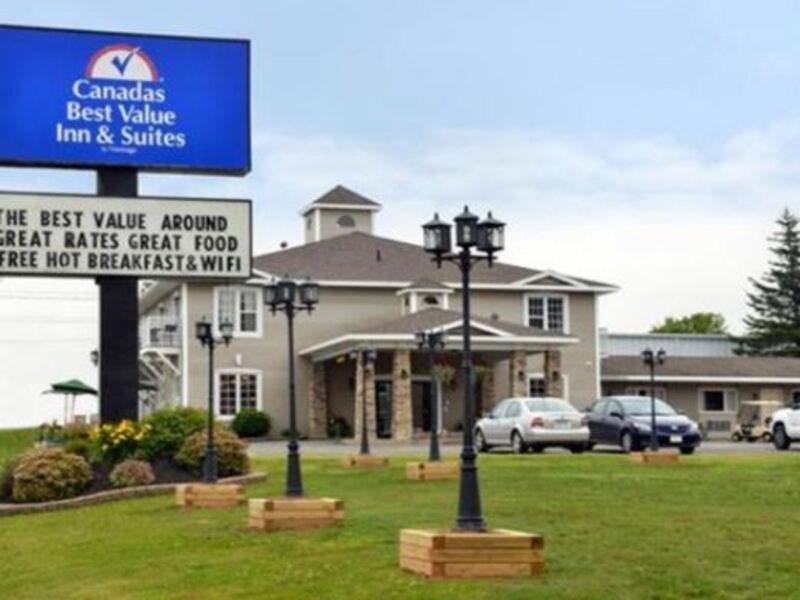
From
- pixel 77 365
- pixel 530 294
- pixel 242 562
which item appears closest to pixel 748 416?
pixel 530 294

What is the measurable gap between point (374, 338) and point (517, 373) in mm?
5413

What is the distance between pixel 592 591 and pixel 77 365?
6194 cm

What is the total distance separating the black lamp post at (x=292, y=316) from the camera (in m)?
19.1

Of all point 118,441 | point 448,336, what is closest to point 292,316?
point 118,441

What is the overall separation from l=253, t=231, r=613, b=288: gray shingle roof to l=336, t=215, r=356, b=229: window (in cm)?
234

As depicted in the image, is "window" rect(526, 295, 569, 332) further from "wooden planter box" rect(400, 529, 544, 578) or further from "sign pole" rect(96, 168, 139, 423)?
"wooden planter box" rect(400, 529, 544, 578)

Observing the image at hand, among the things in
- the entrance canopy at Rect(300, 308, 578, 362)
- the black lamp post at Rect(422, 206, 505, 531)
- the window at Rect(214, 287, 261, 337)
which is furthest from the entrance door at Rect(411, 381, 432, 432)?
the black lamp post at Rect(422, 206, 505, 531)

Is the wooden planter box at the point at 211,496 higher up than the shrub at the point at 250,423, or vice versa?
the shrub at the point at 250,423

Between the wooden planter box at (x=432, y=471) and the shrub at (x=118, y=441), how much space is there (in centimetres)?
483

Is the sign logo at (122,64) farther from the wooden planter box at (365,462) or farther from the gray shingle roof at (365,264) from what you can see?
the gray shingle roof at (365,264)

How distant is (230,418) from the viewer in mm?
55188

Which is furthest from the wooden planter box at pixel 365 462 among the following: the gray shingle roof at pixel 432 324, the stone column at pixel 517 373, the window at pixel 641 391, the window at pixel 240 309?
the window at pixel 641 391

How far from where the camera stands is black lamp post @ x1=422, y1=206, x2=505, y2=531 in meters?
12.8

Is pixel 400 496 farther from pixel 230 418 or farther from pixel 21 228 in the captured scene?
pixel 230 418
